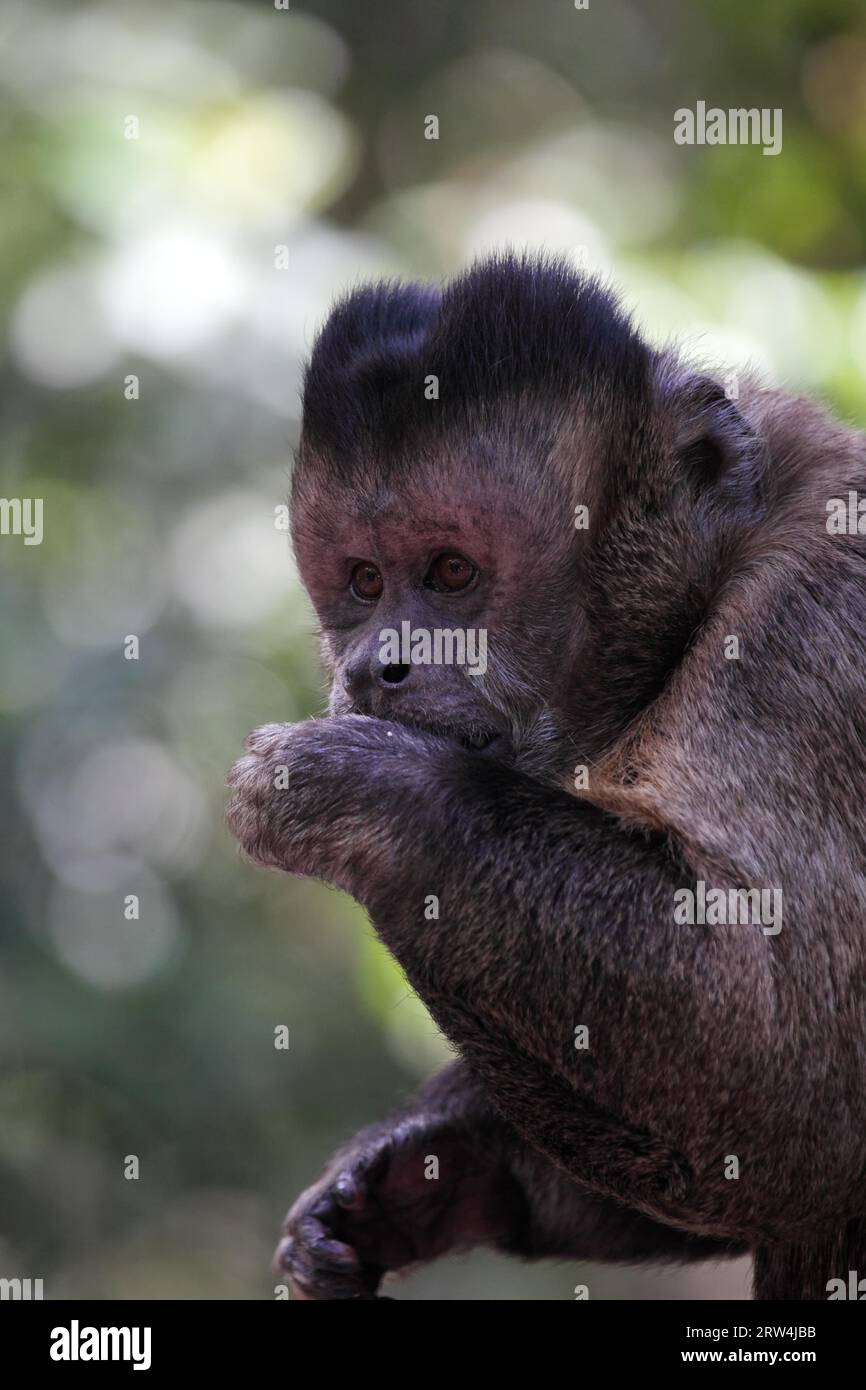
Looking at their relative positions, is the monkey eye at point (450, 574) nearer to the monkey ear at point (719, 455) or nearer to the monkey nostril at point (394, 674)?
the monkey nostril at point (394, 674)

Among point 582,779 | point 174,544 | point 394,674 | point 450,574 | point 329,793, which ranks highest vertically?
point 174,544

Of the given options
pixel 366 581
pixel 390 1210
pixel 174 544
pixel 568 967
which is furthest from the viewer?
pixel 174 544

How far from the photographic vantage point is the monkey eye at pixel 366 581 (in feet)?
19.0

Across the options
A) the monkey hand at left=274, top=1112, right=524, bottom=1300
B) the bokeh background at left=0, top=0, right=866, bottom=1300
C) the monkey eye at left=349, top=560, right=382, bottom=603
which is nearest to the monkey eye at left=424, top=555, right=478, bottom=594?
the monkey eye at left=349, top=560, right=382, bottom=603

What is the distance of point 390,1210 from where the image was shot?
614 centimetres

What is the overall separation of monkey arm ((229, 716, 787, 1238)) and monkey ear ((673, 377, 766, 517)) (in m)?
1.33

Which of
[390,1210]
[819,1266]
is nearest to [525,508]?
[819,1266]

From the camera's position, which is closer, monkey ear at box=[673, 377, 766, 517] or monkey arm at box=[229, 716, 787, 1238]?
monkey arm at box=[229, 716, 787, 1238]

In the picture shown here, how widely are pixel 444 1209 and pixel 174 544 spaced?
19.3 ft

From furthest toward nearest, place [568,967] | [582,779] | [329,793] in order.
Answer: [582,779]
[329,793]
[568,967]

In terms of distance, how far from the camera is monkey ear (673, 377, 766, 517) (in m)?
5.45

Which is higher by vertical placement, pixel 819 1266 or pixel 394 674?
pixel 394 674

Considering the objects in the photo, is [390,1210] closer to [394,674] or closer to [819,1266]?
[819,1266]

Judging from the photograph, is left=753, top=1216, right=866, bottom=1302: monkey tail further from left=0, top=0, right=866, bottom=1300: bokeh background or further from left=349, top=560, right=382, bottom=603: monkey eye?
left=0, top=0, right=866, bottom=1300: bokeh background
